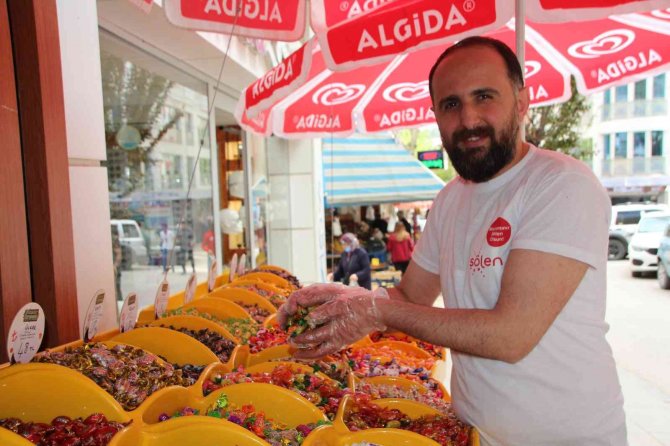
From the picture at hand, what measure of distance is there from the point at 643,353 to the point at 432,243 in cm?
676

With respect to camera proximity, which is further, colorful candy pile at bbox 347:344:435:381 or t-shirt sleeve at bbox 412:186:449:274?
colorful candy pile at bbox 347:344:435:381

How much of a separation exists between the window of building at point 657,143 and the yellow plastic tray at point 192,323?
27.8 metres

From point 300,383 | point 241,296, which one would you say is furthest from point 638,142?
point 300,383

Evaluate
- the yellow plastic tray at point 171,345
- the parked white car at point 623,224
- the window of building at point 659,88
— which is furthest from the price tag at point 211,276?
the window of building at point 659,88

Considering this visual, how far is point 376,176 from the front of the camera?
38.3 feet

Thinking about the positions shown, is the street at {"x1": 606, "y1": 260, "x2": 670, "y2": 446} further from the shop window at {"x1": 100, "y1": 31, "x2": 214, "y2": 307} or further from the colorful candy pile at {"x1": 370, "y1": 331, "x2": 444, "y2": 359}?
the shop window at {"x1": 100, "y1": 31, "x2": 214, "y2": 307}

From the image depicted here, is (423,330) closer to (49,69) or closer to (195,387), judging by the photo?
(195,387)

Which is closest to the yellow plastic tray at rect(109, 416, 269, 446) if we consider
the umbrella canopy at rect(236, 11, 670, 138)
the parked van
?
the umbrella canopy at rect(236, 11, 670, 138)

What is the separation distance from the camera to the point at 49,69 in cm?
221

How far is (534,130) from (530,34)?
400 inches

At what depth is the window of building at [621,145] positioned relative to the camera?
2580 cm

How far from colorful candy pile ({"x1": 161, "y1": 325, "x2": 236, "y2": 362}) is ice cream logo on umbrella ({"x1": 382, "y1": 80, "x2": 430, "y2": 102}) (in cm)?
354

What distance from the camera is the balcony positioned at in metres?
24.9

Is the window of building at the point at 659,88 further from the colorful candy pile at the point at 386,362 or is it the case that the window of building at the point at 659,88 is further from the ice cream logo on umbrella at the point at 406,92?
the colorful candy pile at the point at 386,362
